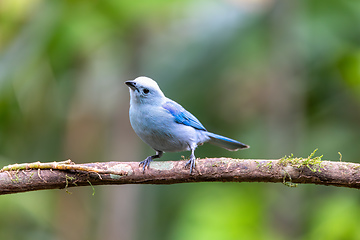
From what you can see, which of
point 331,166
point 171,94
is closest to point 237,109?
point 171,94

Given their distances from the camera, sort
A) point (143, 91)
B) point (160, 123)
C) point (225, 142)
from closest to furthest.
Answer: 1. point (160, 123)
2. point (143, 91)
3. point (225, 142)

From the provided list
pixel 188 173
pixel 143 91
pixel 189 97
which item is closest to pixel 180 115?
pixel 143 91

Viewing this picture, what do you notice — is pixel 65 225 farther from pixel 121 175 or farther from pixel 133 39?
pixel 121 175

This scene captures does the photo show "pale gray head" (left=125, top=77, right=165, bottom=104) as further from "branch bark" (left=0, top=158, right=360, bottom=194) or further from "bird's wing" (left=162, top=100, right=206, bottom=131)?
"branch bark" (left=0, top=158, right=360, bottom=194)

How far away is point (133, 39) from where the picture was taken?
7.41 meters

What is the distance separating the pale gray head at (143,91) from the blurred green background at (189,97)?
235 cm

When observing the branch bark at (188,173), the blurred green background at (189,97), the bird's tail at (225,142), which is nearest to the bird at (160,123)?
the bird's tail at (225,142)

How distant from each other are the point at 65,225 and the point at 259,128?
349 centimetres

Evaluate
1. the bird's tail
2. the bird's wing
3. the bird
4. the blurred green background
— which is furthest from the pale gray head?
the blurred green background

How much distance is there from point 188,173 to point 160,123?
34.7 inches

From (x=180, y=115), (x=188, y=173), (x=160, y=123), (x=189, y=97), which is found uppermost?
(x=189, y=97)

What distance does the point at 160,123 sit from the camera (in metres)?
4.04

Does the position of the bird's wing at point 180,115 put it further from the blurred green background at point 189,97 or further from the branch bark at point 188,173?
the blurred green background at point 189,97

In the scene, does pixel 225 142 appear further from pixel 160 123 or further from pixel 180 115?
pixel 160 123
